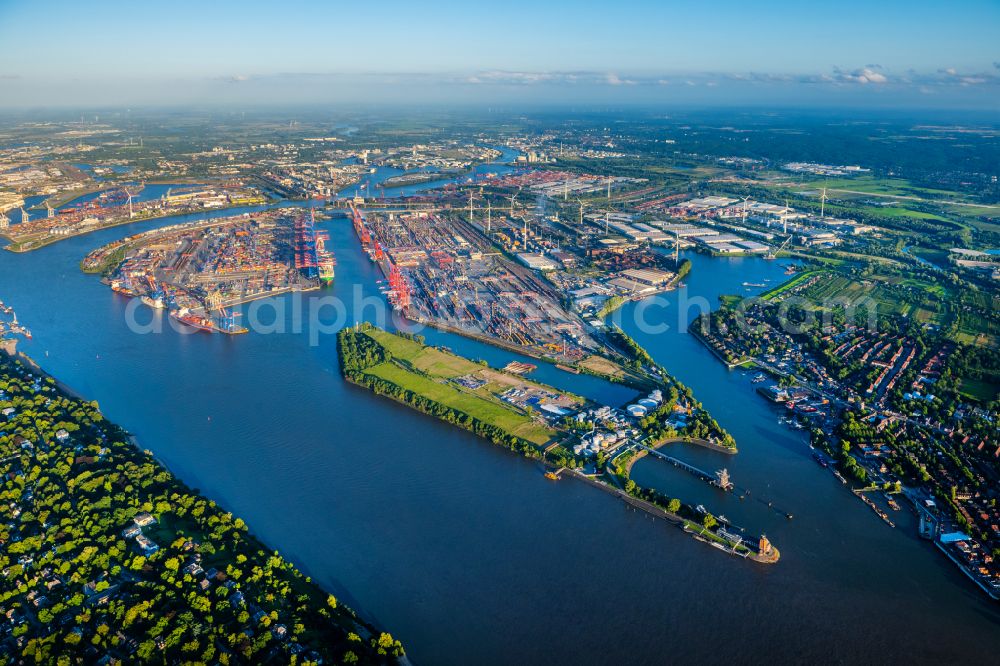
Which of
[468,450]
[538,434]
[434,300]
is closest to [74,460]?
[468,450]

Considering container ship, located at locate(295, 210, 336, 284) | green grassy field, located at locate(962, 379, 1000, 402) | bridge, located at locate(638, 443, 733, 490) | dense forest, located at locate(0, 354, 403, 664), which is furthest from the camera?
container ship, located at locate(295, 210, 336, 284)

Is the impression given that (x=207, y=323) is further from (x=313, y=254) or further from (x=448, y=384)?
(x=448, y=384)

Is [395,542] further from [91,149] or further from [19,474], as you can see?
[91,149]

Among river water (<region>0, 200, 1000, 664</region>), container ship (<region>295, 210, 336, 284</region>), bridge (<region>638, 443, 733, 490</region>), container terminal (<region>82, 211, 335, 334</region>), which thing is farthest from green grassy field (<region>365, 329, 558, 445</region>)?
container ship (<region>295, 210, 336, 284</region>)

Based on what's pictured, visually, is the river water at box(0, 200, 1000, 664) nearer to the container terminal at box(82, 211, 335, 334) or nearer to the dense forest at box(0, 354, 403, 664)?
the dense forest at box(0, 354, 403, 664)

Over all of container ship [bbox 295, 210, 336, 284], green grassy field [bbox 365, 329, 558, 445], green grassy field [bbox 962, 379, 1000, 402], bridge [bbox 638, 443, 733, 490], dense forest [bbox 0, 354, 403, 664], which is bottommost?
dense forest [bbox 0, 354, 403, 664]

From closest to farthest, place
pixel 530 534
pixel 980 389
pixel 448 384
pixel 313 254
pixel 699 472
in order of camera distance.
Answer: pixel 530 534
pixel 699 472
pixel 980 389
pixel 448 384
pixel 313 254

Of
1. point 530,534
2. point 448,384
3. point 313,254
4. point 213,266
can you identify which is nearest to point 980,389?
point 530,534

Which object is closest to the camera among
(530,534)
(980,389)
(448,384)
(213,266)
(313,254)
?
(530,534)

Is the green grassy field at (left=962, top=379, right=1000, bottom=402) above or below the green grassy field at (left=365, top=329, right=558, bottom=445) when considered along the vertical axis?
above
